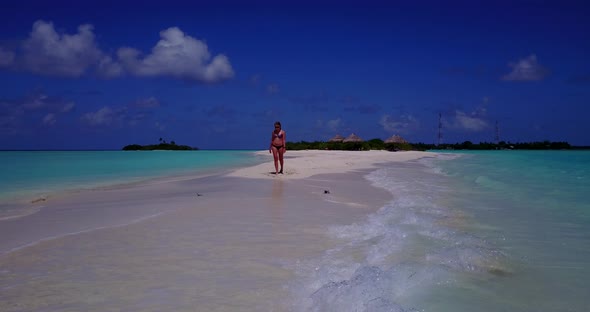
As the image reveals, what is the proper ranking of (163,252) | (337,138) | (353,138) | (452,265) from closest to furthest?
(452,265)
(163,252)
(353,138)
(337,138)

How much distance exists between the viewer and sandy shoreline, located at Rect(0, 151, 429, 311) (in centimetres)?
256

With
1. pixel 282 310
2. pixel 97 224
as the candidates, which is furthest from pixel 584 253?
pixel 97 224

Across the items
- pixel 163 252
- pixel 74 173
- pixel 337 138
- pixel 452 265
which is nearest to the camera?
pixel 452 265

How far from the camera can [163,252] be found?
365 centimetres

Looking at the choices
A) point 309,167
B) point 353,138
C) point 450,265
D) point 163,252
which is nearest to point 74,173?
point 309,167

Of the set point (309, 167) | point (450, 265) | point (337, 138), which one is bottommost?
point (450, 265)

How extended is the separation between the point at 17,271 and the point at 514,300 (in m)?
3.61

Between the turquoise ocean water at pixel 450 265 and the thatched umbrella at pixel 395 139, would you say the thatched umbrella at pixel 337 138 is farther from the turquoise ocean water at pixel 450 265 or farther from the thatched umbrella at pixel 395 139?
the turquoise ocean water at pixel 450 265

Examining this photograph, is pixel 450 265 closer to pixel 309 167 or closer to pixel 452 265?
pixel 452 265

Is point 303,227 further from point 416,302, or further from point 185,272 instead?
point 416,302

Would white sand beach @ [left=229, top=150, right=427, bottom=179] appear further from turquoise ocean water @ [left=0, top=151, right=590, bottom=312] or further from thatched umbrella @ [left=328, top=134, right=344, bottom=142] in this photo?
thatched umbrella @ [left=328, top=134, right=344, bottom=142]

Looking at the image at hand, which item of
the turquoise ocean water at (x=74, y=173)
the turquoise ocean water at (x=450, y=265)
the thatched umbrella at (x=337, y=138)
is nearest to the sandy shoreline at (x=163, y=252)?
the turquoise ocean water at (x=450, y=265)

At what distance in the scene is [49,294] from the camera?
8.57 ft

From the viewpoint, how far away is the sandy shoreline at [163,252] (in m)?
2.56
